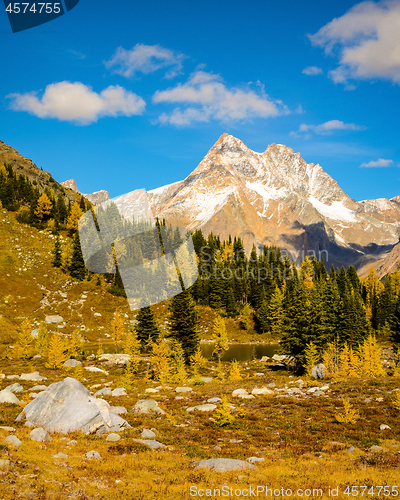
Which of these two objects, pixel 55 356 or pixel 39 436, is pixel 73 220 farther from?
pixel 39 436

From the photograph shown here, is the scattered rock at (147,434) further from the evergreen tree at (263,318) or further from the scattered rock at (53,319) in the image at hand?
the evergreen tree at (263,318)

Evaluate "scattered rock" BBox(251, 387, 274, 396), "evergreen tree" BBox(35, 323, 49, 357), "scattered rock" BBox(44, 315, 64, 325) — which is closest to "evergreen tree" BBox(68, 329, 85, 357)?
"evergreen tree" BBox(35, 323, 49, 357)

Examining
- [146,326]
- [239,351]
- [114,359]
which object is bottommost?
[239,351]

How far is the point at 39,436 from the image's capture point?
51.2ft

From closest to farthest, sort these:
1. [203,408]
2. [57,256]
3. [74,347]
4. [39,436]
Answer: [39,436]
[203,408]
[74,347]
[57,256]

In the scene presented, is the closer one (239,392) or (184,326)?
(239,392)

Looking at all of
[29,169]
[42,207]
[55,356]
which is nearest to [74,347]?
[55,356]

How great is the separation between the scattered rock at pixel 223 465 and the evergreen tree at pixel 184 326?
4541 cm

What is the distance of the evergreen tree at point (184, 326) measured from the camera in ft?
196

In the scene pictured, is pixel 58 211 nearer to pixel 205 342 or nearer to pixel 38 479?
pixel 205 342

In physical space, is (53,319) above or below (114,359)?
above

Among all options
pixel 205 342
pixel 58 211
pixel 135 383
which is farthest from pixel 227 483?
pixel 58 211

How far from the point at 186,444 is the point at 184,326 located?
4225 centimetres

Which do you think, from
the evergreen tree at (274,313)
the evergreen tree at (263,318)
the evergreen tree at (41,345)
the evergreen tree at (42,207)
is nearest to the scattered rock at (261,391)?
the evergreen tree at (41,345)
